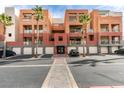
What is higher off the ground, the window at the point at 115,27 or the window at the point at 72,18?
the window at the point at 72,18

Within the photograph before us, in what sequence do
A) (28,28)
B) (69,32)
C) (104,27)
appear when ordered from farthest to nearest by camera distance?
1. (28,28)
2. (69,32)
3. (104,27)

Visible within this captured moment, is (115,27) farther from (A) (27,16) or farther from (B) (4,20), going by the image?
(B) (4,20)

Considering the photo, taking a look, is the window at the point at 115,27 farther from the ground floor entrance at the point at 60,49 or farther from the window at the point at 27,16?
the window at the point at 27,16

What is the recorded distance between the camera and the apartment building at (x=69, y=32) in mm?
48188

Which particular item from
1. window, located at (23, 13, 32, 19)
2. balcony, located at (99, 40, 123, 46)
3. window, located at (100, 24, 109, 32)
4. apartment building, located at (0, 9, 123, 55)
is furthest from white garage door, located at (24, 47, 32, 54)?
window, located at (100, 24, 109, 32)

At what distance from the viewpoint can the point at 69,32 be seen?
51344 mm

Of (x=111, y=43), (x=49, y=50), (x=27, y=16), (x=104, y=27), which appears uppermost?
(x=27, y=16)

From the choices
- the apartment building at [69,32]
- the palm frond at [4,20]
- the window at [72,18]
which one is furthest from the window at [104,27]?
the palm frond at [4,20]

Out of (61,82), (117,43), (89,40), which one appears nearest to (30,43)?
(89,40)

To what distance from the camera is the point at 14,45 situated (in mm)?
49688

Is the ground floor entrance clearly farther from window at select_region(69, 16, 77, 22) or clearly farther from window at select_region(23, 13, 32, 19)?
window at select_region(23, 13, 32, 19)

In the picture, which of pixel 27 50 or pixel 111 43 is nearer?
pixel 111 43

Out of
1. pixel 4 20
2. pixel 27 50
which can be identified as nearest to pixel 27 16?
pixel 27 50
